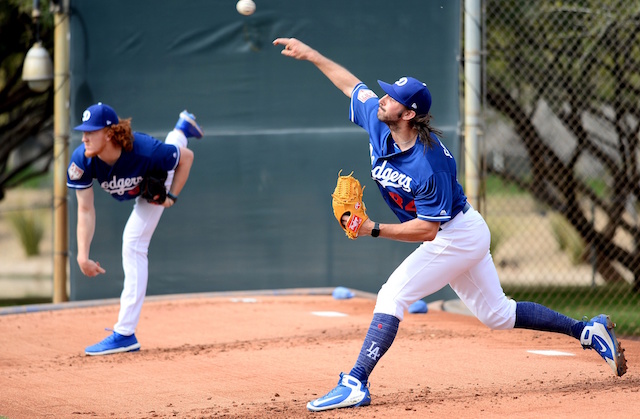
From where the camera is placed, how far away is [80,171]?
6.49 m

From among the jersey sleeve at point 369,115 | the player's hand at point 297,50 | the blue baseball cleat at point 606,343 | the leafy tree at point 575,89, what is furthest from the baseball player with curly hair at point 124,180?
the leafy tree at point 575,89

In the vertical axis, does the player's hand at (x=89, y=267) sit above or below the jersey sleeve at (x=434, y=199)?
below

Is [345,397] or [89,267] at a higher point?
[89,267]

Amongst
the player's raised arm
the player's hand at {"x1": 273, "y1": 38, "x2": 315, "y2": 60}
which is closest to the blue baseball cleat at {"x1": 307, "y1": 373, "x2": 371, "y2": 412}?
the player's raised arm

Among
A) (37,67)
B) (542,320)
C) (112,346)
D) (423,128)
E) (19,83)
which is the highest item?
(423,128)

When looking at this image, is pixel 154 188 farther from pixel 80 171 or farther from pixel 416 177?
pixel 416 177

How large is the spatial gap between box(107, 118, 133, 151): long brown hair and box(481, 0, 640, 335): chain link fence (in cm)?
523

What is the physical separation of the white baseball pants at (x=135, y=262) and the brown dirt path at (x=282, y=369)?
270 millimetres

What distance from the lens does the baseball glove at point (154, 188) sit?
265 inches

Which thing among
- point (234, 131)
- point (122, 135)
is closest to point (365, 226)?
point (122, 135)

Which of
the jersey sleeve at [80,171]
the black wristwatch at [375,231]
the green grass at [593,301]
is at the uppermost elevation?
the black wristwatch at [375,231]

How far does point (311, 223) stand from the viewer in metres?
10.0

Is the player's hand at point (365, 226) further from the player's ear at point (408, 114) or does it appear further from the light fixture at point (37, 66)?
the light fixture at point (37, 66)

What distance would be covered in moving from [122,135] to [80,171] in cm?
40
